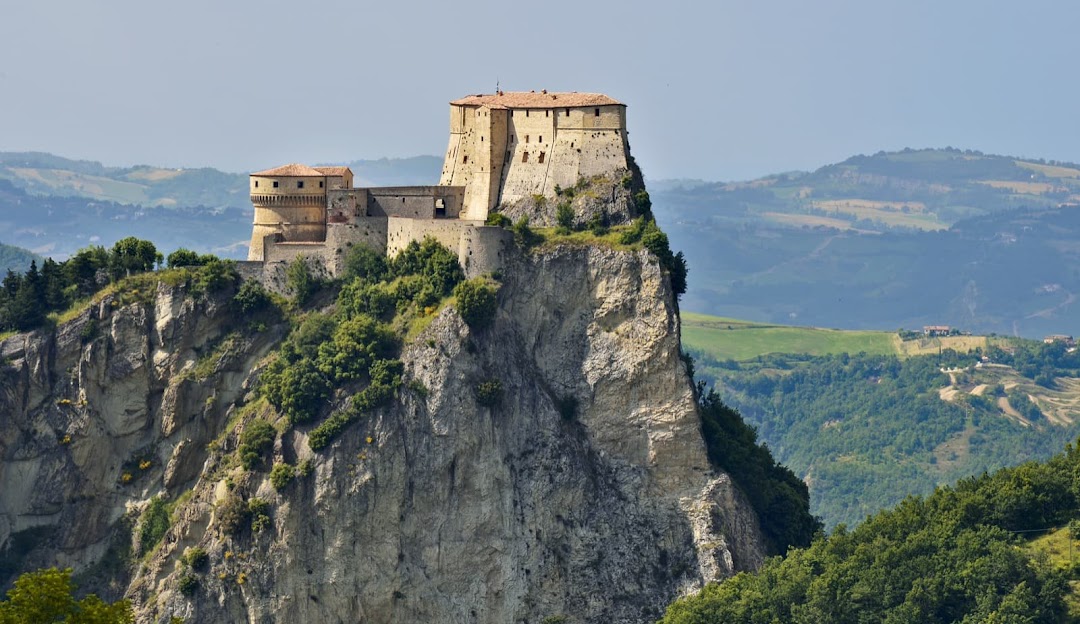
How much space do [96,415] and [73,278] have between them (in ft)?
30.3

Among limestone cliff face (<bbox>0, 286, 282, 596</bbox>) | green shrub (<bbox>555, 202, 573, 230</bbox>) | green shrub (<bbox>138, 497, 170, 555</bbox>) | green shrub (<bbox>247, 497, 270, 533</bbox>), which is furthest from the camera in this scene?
limestone cliff face (<bbox>0, 286, 282, 596</bbox>)

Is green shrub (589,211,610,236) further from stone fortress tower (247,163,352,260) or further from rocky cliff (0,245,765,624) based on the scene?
stone fortress tower (247,163,352,260)

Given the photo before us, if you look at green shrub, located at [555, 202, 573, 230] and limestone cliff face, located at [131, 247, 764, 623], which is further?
green shrub, located at [555, 202, 573, 230]

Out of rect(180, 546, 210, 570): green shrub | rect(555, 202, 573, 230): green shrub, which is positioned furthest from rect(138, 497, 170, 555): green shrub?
rect(555, 202, 573, 230): green shrub

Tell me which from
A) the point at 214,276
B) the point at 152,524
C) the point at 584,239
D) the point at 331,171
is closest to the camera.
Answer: the point at 584,239

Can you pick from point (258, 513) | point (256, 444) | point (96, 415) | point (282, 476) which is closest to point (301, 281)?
Result: point (256, 444)

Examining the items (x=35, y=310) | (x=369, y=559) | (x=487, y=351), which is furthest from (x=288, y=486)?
(x=35, y=310)

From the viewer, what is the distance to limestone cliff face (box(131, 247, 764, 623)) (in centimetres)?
10788

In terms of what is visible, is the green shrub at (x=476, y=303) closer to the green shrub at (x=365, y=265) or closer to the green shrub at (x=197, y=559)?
the green shrub at (x=365, y=265)

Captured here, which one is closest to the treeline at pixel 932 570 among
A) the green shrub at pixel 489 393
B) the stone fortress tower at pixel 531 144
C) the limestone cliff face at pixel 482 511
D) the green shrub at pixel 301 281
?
the limestone cliff face at pixel 482 511

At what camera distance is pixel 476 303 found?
4291 inches

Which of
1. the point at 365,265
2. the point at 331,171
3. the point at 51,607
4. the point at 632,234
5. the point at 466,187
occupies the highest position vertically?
the point at 331,171

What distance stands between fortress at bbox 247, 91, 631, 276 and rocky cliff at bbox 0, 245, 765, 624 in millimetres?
5399

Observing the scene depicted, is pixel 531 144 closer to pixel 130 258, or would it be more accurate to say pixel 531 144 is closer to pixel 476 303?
pixel 476 303
